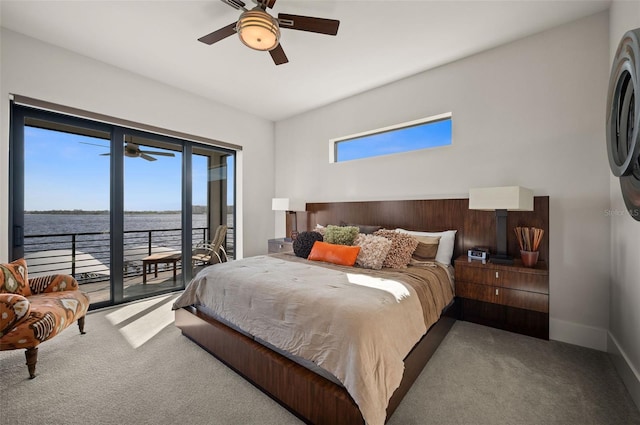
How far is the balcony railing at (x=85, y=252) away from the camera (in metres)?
2.99

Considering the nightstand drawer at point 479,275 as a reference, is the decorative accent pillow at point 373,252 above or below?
above

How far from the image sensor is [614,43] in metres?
2.12

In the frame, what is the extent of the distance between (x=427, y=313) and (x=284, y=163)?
3.78m

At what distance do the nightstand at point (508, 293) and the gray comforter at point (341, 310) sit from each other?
23 cm

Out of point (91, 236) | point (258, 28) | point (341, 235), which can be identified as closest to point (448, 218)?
point (341, 235)

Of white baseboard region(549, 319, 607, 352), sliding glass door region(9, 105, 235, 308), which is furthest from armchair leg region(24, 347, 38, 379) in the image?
white baseboard region(549, 319, 607, 352)

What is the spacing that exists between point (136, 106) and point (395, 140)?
11.3 ft

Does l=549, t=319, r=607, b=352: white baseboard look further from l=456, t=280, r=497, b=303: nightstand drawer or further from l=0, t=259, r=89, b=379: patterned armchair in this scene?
l=0, t=259, r=89, b=379: patterned armchair

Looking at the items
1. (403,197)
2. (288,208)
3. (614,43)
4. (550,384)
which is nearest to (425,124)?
(403,197)

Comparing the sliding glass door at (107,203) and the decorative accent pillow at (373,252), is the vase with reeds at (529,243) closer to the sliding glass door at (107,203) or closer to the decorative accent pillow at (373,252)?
the decorative accent pillow at (373,252)

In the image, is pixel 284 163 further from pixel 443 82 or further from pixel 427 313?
pixel 427 313

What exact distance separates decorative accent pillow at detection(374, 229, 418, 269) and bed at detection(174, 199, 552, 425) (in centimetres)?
52

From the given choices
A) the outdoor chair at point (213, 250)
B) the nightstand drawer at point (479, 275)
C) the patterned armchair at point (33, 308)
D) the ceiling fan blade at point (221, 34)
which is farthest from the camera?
the outdoor chair at point (213, 250)

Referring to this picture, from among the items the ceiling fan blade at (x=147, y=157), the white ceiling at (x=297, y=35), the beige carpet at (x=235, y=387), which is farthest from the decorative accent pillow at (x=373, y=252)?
the ceiling fan blade at (x=147, y=157)
